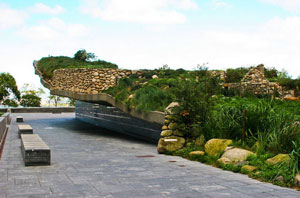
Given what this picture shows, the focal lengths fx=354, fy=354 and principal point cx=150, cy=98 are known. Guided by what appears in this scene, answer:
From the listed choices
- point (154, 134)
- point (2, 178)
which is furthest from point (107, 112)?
point (2, 178)

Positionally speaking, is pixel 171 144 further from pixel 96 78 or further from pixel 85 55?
pixel 85 55

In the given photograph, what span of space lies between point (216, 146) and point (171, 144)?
1.77 metres

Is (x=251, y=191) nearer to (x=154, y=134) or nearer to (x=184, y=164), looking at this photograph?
(x=184, y=164)

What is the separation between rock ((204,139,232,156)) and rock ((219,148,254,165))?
0.44 meters

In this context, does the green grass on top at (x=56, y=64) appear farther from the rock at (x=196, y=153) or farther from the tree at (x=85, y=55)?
the rock at (x=196, y=153)

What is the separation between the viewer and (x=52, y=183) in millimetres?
6367

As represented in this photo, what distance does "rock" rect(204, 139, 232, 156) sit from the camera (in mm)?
9000

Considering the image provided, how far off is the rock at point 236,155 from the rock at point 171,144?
216 cm

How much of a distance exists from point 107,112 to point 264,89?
35.6 feet

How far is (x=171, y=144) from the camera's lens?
34.7 feet

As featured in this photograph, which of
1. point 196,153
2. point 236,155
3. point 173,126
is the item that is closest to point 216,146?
point 196,153

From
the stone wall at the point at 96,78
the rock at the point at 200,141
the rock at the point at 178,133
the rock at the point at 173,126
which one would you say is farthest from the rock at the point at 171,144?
the stone wall at the point at 96,78

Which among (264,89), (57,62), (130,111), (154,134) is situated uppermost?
(57,62)

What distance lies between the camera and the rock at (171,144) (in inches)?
414
